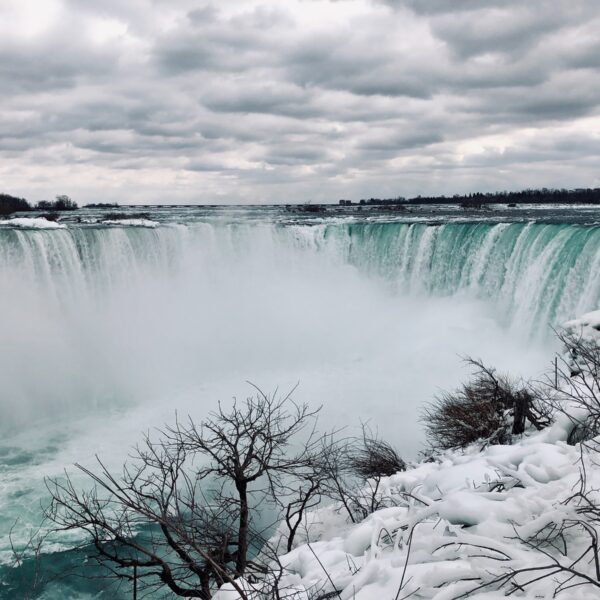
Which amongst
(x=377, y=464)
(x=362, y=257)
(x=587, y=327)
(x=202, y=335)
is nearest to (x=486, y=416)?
(x=377, y=464)

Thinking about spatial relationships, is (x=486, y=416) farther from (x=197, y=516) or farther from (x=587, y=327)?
(x=197, y=516)

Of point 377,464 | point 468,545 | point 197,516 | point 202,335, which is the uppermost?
point 468,545

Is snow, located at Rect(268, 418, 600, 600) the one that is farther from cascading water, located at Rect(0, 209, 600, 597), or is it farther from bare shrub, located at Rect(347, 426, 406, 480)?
cascading water, located at Rect(0, 209, 600, 597)

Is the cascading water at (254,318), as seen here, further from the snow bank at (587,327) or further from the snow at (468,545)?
the snow at (468,545)

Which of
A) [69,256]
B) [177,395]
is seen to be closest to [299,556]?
[177,395]

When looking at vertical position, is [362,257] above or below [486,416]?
above

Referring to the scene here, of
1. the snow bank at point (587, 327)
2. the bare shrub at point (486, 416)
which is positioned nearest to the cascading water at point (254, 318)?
the bare shrub at point (486, 416)

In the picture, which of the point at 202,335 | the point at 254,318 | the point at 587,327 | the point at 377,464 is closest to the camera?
Answer: the point at 377,464
